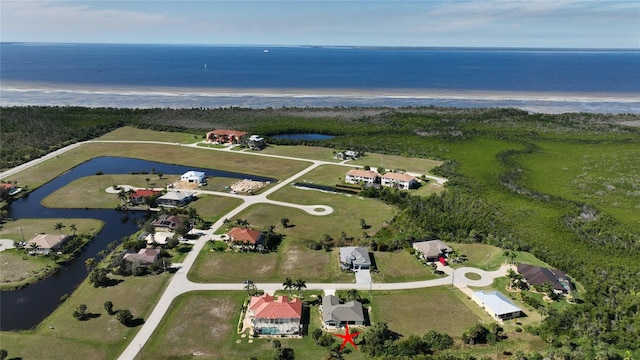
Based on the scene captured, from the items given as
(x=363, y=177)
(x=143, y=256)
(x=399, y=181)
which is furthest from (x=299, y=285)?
(x=399, y=181)

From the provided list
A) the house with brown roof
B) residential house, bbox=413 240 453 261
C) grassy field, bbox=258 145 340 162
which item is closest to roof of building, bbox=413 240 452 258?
residential house, bbox=413 240 453 261

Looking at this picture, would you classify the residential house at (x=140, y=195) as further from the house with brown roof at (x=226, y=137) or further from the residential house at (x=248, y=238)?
the house with brown roof at (x=226, y=137)

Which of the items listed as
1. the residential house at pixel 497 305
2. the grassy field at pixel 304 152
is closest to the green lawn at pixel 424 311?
the residential house at pixel 497 305

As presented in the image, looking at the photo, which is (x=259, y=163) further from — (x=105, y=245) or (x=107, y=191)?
(x=105, y=245)

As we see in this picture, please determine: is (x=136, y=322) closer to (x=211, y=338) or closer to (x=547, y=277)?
(x=211, y=338)

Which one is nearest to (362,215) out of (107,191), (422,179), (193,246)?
(422,179)

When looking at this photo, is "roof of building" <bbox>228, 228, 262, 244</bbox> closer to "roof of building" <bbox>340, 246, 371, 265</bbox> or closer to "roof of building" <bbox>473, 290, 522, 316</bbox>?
"roof of building" <bbox>340, 246, 371, 265</bbox>
